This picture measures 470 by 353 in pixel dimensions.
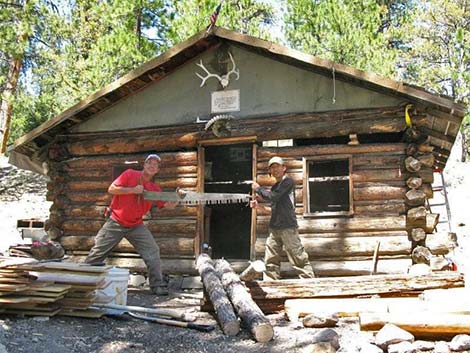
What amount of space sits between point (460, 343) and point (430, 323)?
1.37 feet

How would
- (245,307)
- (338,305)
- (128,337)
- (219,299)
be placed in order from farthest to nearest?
(338,305), (219,299), (245,307), (128,337)

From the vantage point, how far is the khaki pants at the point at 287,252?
8.44 meters

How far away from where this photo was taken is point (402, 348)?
498cm

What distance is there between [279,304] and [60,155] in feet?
22.5

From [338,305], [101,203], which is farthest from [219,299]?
[101,203]

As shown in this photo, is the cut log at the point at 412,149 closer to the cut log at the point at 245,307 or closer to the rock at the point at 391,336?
the cut log at the point at 245,307

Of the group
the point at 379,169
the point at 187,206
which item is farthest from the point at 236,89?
the point at 379,169

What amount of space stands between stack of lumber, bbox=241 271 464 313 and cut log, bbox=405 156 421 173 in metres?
2.83

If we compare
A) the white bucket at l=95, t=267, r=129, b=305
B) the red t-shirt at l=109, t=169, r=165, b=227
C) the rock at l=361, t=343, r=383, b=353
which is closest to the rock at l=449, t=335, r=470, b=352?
the rock at l=361, t=343, r=383, b=353

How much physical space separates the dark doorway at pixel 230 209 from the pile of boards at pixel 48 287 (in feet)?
26.1

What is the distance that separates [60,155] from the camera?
470 inches

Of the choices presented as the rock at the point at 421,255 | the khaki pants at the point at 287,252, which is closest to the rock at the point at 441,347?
the khaki pants at the point at 287,252

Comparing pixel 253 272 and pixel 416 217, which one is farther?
pixel 416 217

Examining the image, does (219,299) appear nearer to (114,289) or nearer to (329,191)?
(114,289)
